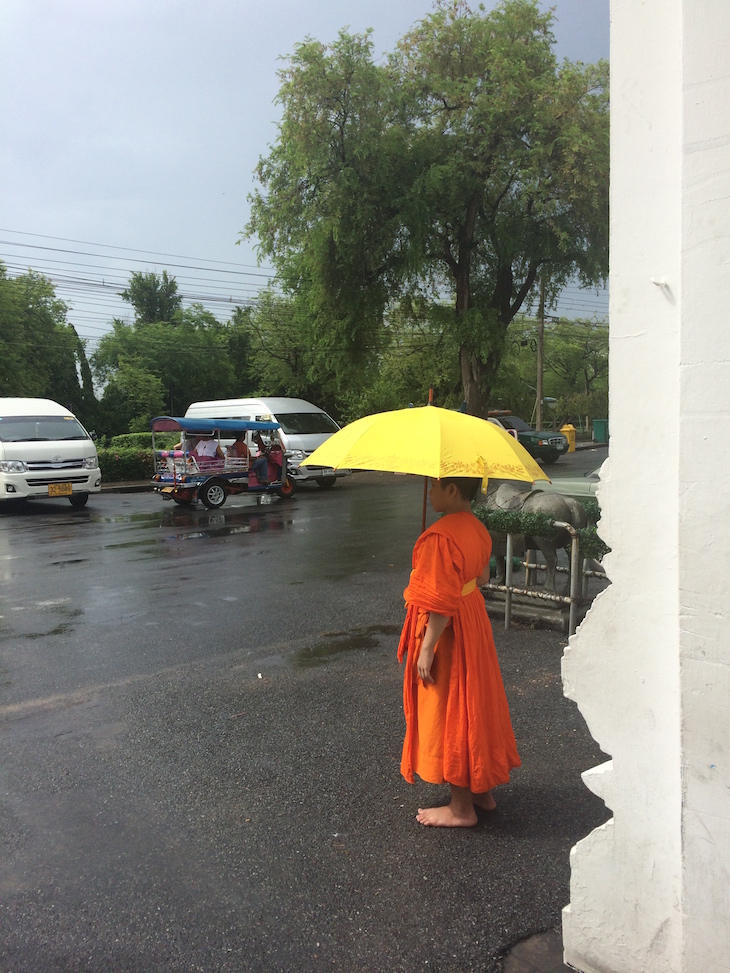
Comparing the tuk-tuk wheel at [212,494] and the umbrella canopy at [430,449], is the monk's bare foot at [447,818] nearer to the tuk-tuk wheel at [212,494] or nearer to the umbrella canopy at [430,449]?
the umbrella canopy at [430,449]

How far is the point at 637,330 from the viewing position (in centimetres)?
241

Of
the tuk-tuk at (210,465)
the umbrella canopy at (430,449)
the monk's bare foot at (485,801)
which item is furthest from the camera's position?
the tuk-tuk at (210,465)

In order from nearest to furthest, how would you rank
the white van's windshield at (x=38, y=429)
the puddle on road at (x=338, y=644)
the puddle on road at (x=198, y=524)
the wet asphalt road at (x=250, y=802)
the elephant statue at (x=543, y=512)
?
1. the wet asphalt road at (x=250, y=802)
2. the puddle on road at (x=338, y=644)
3. the elephant statue at (x=543, y=512)
4. the puddle on road at (x=198, y=524)
5. the white van's windshield at (x=38, y=429)

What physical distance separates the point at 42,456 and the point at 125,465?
7.72 metres

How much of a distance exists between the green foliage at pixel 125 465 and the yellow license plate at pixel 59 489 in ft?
23.5

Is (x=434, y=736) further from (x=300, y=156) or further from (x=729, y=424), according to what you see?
(x=300, y=156)

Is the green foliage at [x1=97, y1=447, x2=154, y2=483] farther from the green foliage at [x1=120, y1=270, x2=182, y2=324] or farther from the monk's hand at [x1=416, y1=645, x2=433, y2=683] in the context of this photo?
the green foliage at [x1=120, y1=270, x2=182, y2=324]

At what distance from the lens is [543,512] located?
6676 mm

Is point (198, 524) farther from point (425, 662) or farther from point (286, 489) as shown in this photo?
point (425, 662)

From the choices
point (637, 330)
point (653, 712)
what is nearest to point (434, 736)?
point (653, 712)

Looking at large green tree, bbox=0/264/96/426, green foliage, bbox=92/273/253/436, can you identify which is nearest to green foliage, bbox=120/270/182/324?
green foliage, bbox=92/273/253/436

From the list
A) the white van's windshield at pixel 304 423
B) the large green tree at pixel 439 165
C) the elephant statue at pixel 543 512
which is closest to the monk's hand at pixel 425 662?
the elephant statue at pixel 543 512

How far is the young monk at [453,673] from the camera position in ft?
11.2

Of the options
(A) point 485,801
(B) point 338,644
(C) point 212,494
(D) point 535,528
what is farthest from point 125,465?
(A) point 485,801
